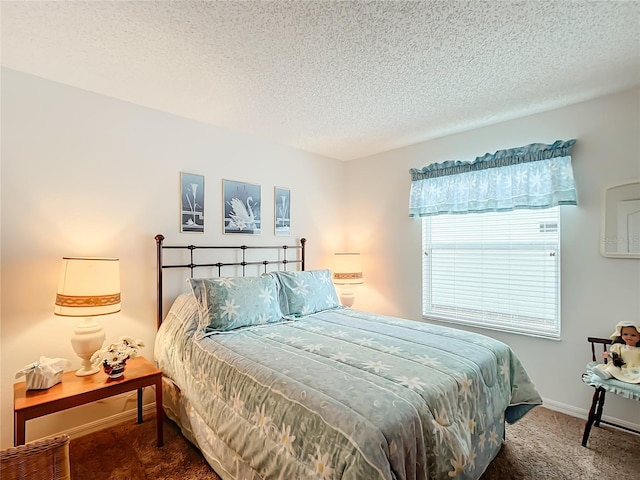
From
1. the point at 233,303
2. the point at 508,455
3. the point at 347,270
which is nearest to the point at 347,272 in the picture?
the point at 347,270

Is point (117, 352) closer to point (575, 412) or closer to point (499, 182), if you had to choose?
point (499, 182)

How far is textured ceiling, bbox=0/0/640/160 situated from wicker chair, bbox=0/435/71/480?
1.90m

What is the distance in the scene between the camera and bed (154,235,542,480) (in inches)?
48.8

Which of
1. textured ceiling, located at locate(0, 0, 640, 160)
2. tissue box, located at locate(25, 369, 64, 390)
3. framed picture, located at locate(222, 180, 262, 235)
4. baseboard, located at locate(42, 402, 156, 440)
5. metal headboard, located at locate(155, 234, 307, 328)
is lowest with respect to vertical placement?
baseboard, located at locate(42, 402, 156, 440)

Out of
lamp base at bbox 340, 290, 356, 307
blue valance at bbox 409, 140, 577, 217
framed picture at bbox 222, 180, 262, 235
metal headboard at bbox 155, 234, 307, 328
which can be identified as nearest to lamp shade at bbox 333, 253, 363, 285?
lamp base at bbox 340, 290, 356, 307

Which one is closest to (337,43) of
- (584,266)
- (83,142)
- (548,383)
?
(83,142)

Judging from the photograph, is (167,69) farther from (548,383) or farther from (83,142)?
(548,383)

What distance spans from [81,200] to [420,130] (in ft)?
9.62

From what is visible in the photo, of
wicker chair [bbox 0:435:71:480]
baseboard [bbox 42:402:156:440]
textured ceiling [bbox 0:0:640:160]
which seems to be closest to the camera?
wicker chair [bbox 0:435:71:480]

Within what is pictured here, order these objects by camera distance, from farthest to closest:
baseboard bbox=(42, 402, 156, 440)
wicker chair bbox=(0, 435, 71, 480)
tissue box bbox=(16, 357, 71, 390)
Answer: baseboard bbox=(42, 402, 156, 440)
tissue box bbox=(16, 357, 71, 390)
wicker chair bbox=(0, 435, 71, 480)

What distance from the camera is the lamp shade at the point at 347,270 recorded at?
370 cm

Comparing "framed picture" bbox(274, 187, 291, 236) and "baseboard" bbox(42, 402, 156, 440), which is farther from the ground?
"framed picture" bbox(274, 187, 291, 236)

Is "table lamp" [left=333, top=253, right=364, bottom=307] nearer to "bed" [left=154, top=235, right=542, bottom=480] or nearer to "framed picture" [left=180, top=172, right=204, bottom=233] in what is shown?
"bed" [left=154, top=235, right=542, bottom=480]

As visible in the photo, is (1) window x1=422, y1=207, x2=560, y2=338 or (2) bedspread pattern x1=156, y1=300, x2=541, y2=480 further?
(1) window x1=422, y1=207, x2=560, y2=338
